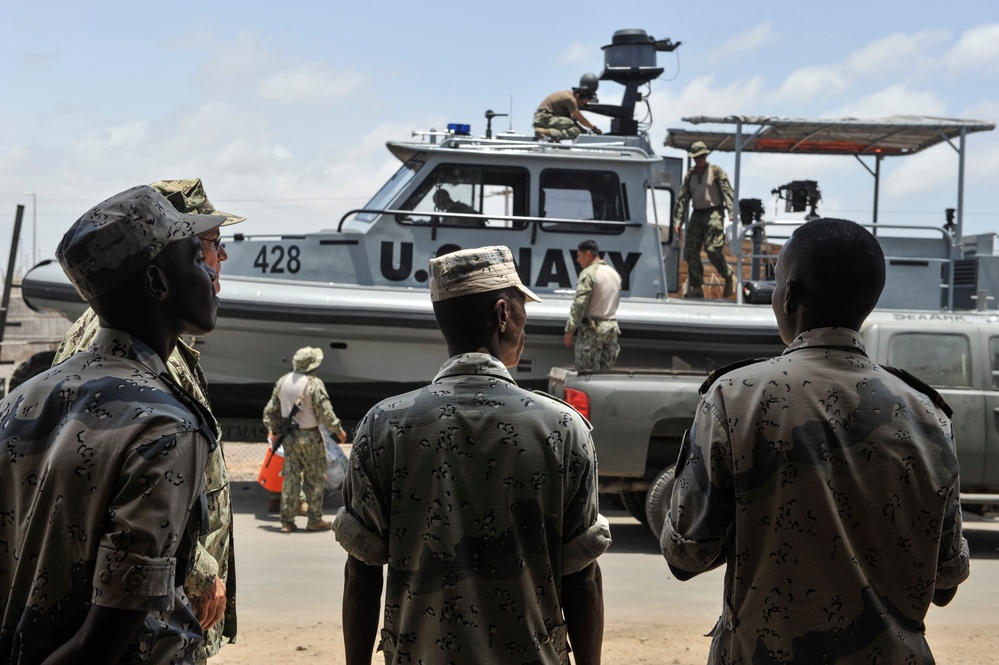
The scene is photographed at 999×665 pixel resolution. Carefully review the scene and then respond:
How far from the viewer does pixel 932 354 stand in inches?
299

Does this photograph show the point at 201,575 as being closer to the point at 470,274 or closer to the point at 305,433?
the point at 470,274

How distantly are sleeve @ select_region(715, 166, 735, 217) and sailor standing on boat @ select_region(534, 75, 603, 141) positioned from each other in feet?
4.43

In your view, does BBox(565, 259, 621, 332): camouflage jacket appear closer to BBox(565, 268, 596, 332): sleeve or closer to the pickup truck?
BBox(565, 268, 596, 332): sleeve

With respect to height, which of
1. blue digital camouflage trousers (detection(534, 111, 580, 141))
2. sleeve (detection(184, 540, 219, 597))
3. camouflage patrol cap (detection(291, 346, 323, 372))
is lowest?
camouflage patrol cap (detection(291, 346, 323, 372))

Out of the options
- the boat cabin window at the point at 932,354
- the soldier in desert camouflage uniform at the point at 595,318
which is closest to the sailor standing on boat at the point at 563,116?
the soldier in desert camouflage uniform at the point at 595,318

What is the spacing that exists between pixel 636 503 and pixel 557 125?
14.5 ft

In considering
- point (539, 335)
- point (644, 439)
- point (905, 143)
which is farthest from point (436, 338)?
point (905, 143)

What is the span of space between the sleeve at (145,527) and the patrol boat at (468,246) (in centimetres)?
738

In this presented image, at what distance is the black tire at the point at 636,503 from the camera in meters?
8.08

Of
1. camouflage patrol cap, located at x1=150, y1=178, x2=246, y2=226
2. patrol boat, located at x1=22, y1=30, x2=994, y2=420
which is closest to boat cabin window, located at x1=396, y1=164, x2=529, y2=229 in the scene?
patrol boat, located at x1=22, y1=30, x2=994, y2=420

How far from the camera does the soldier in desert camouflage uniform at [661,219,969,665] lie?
2121mm

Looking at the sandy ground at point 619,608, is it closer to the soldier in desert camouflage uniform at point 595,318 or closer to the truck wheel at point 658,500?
the truck wheel at point 658,500

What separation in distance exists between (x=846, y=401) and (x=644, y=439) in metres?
5.25

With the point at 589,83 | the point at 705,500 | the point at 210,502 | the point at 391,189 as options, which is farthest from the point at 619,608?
the point at 589,83
